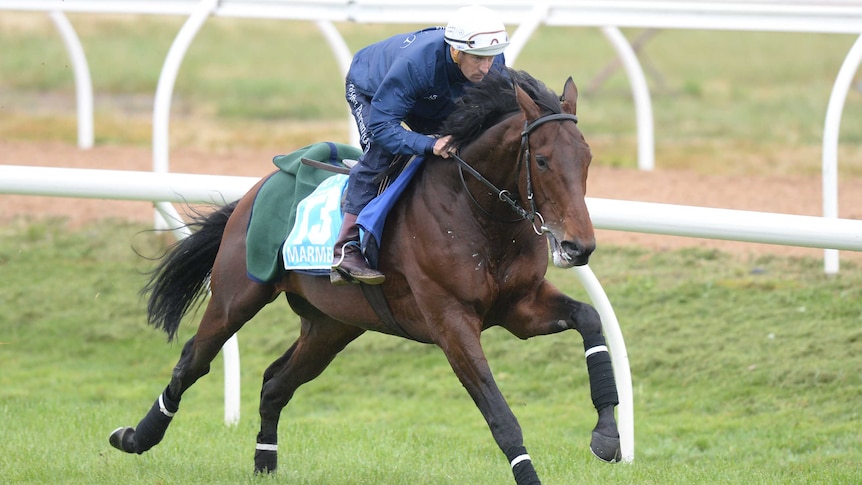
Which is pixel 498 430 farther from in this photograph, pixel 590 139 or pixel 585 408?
pixel 590 139

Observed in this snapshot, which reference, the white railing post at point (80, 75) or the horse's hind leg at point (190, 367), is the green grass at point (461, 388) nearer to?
the horse's hind leg at point (190, 367)

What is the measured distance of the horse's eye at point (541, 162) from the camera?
14.1ft

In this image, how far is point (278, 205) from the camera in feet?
17.7

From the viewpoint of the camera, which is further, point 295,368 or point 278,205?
point 295,368

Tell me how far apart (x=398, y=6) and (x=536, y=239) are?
3.73 m

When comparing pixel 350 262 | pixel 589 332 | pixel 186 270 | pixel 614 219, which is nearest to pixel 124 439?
pixel 186 270

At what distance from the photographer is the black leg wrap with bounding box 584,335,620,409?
4512 millimetres

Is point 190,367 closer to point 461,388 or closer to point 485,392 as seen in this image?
point 485,392

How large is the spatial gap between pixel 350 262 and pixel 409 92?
2.31 ft

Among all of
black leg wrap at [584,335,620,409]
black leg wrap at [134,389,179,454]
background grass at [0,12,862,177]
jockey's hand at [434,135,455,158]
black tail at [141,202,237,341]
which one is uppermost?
jockey's hand at [434,135,455,158]

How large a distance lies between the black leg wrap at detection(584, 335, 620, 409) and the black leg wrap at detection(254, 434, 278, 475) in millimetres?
1752

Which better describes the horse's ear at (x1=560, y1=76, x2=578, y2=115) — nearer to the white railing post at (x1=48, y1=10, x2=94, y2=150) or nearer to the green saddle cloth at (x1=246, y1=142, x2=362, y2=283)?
the green saddle cloth at (x1=246, y1=142, x2=362, y2=283)

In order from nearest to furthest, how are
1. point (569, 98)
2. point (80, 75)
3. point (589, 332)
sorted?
point (569, 98)
point (589, 332)
point (80, 75)

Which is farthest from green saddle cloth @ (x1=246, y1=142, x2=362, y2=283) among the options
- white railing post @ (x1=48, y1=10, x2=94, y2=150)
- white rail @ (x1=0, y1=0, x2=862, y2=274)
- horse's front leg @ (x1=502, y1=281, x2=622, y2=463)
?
white railing post @ (x1=48, y1=10, x2=94, y2=150)
